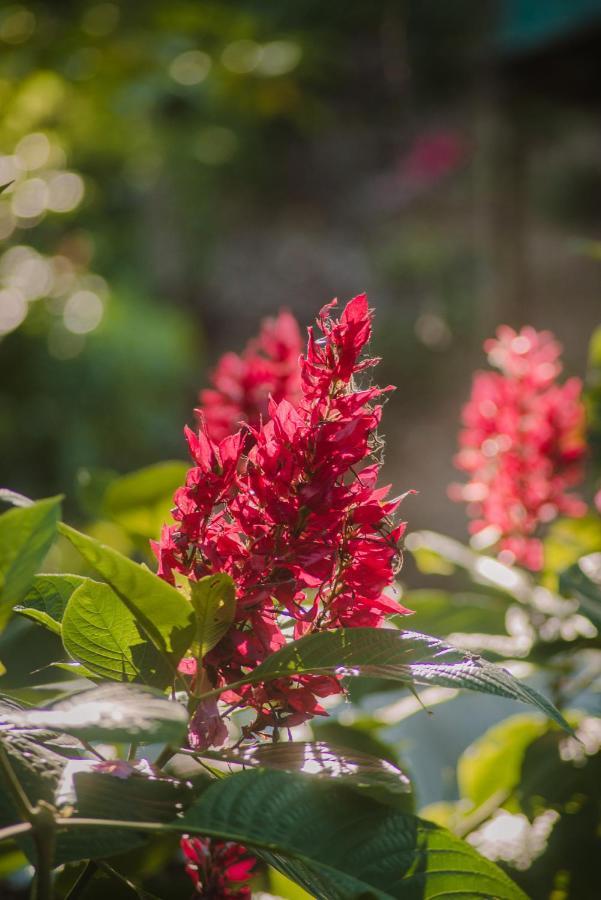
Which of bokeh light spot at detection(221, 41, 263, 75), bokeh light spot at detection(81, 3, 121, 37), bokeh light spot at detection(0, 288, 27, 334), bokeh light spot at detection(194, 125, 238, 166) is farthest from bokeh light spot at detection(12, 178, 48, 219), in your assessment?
bokeh light spot at detection(194, 125, 238, 166)

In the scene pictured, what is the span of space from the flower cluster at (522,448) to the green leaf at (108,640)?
55 centimetres

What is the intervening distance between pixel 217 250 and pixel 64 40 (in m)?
4.57

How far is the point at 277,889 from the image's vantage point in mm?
685

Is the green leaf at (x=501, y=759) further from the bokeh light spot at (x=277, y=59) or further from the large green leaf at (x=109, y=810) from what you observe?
the bokeh light spot at (x=277, y=59)

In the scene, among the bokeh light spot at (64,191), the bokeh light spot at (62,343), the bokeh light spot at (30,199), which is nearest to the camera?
the bokeh light spot at (30,199)

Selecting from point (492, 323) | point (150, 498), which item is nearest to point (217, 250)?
point (492, 323)

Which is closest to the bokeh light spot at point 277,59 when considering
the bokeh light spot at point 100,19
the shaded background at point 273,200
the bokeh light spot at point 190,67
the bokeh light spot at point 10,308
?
the shaded background at point 273,200

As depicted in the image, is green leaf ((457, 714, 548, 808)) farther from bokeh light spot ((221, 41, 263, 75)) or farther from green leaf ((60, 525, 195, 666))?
bokeh light spot ((221, 41, 263, 75))

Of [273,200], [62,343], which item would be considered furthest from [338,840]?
[273,200]

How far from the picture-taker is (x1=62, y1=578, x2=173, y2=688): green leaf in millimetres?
417

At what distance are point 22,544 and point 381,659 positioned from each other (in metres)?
0.16

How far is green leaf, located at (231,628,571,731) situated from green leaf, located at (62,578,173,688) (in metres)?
0.07

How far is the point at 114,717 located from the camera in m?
0.31

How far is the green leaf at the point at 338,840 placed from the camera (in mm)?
353
